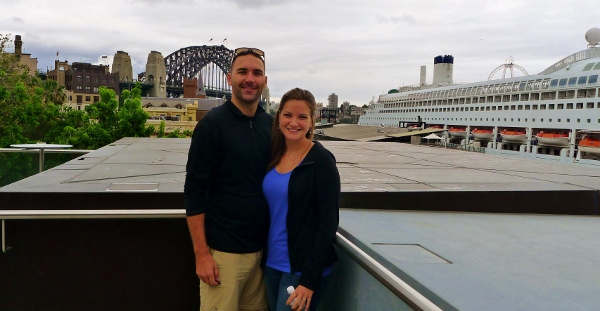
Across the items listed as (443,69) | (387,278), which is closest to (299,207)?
(387,278)

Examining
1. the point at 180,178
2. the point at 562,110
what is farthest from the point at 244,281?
the point at 562,110

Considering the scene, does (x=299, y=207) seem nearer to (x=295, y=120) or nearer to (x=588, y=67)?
(x=295, y=120)

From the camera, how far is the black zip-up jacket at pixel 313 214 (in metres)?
1.82

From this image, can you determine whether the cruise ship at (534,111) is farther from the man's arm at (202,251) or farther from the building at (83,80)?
the building at (83,80)

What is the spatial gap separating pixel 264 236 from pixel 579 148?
35413 millimetres

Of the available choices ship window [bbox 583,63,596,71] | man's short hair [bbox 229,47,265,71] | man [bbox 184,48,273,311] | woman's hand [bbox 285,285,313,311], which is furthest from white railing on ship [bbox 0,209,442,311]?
ship window [bbox 583,63,596,71]

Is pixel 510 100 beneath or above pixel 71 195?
above

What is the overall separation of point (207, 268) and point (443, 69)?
7259 centimetres

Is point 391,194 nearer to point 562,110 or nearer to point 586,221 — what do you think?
point 586,221

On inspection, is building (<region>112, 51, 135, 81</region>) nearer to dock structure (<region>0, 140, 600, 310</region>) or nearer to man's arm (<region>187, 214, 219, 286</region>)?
dock structure (<region>0, 140, 600, 310</region>)

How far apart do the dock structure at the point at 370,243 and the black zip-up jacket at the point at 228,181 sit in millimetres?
410

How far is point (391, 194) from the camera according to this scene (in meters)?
3.24

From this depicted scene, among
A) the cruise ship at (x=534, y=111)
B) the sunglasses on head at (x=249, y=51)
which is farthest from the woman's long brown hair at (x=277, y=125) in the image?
the cruise ship at (x=534, y=111)

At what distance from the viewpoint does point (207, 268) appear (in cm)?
199
